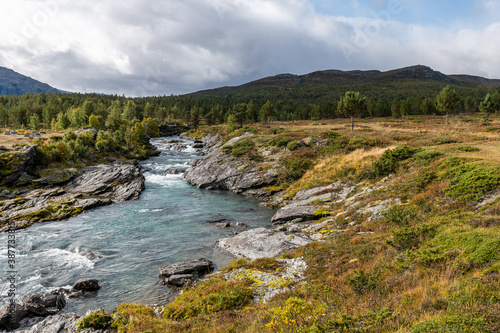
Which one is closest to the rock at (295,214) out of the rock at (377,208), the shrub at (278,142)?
the rock at (377,208)

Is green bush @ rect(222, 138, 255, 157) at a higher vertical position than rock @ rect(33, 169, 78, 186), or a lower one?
higher

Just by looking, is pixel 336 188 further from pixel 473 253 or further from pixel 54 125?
pixel 54 125

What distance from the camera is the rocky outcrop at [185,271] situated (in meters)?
16.7

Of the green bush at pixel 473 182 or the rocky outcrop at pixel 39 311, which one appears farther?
the green bush at pixel 473 182

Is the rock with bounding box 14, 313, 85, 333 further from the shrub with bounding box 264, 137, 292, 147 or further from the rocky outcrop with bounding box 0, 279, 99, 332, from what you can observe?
the shrub with bounding box 264, 137, 292, 147

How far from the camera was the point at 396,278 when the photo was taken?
32.2 ft

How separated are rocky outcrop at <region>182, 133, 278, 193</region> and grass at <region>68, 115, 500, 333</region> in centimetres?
1895

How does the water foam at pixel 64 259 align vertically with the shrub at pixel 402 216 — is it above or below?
below

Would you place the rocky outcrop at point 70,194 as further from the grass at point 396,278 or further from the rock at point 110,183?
the grass at point 396,278

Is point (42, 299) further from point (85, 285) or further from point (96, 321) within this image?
point (96, 321)

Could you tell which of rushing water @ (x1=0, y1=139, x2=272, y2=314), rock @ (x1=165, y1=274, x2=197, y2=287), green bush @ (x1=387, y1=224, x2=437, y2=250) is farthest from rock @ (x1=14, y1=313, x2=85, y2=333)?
green bush @ (x1=387, y1=224, x2=437, y2=250)

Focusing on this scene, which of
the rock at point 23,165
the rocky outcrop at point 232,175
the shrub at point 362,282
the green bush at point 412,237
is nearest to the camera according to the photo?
the shrub at point 362,282

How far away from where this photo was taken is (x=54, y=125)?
92.5 metres

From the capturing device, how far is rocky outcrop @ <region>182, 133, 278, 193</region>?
135 ft
